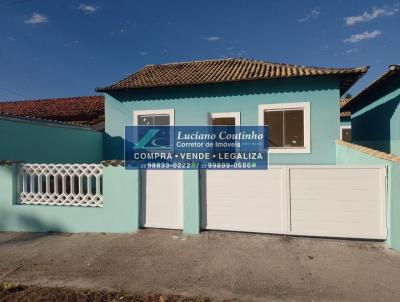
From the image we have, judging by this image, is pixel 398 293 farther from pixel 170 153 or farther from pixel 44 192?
pixel 170 153

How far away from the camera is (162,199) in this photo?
18.8 ft

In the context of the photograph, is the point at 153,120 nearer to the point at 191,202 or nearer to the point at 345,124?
the point at 191,202

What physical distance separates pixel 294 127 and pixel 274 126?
2.24 ft

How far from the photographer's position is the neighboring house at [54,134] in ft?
25.2

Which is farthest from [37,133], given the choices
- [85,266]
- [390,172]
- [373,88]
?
[373,88]

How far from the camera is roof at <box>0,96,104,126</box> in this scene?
41.8 feet

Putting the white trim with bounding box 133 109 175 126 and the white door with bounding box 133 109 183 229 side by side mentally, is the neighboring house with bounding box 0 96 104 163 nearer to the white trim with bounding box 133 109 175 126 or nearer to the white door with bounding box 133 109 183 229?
the white trim with bounding box 133 109 175 126

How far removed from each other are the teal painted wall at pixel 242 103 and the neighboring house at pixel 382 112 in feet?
5.16

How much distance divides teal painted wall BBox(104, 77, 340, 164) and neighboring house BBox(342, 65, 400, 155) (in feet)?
5.16

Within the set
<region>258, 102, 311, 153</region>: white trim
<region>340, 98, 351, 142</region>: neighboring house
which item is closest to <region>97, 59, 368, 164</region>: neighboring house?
<region>258, 102, 311, 153</region>: white trim

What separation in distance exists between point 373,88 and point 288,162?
13.6 feet

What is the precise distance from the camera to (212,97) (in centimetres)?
967

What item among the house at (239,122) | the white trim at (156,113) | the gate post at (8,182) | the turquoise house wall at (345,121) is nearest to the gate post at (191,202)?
the house at (239,122)

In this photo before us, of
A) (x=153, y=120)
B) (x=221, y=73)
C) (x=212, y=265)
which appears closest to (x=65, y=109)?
(x=153, y=120)
